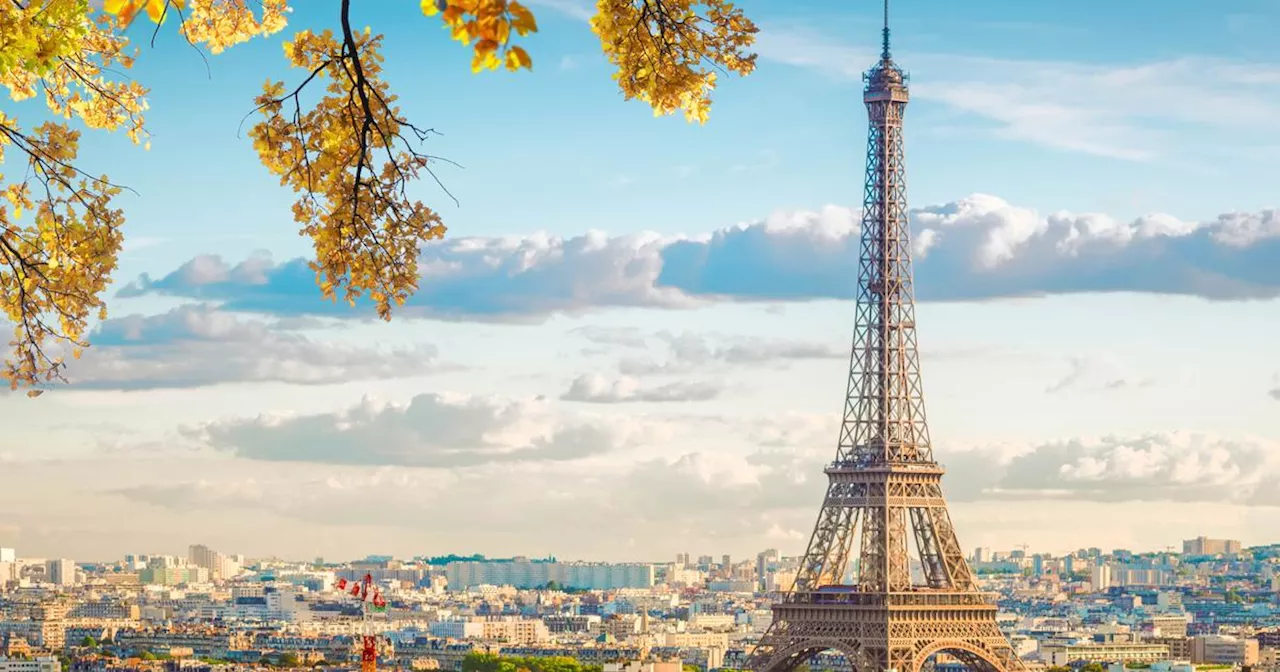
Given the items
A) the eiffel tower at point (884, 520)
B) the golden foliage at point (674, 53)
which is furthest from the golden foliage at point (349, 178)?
the eiffel tower at point (884, 520)

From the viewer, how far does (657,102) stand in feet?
46.1

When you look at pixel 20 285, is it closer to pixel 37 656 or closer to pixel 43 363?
pixel 43 363

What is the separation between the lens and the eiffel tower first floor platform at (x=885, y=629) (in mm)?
86688

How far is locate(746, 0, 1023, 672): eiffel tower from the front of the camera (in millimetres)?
86625

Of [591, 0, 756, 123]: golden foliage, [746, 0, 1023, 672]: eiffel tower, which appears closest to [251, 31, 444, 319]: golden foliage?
[591, 0, 756, 123]: golden foliage

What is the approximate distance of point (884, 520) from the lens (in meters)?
87.4

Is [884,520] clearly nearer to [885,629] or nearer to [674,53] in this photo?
[885,629]

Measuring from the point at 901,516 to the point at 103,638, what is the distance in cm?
11621

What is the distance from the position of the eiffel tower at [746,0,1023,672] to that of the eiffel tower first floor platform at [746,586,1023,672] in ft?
0.11

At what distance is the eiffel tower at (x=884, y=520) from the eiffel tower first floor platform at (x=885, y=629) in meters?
0.04

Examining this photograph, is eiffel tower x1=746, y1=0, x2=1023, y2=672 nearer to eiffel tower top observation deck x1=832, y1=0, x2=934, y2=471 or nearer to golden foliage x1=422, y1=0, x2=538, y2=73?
eiffel tower top observation deck x1=832, y1=0, x2=934, y2=471

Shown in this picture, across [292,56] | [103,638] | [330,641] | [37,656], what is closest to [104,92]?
[292,56]

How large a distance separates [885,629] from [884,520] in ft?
12.5

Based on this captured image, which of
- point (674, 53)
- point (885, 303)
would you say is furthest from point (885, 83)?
point (674, 53)
